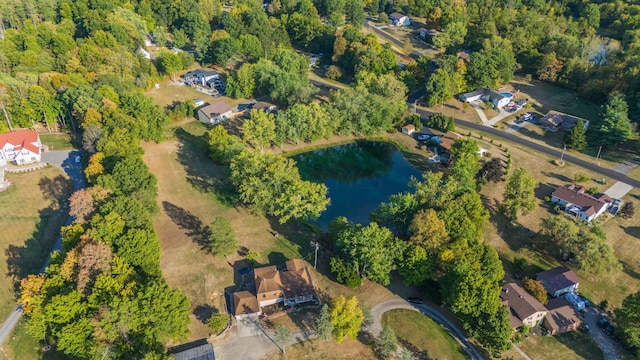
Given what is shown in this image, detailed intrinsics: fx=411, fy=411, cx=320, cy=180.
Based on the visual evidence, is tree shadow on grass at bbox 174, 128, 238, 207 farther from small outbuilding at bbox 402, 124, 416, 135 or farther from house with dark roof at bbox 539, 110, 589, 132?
house with dark roof at bbox 539, 110, 589, 132

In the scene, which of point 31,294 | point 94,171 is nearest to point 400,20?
point 94,171

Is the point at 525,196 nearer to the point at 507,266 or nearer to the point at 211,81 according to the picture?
the point at 507,266

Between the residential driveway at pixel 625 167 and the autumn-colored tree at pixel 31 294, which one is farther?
the residential driveway at pixel 625 167

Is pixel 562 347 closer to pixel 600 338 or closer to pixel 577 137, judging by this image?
pixel 600 338

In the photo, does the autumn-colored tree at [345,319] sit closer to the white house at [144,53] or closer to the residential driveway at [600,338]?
the residential driveway at [600,338]

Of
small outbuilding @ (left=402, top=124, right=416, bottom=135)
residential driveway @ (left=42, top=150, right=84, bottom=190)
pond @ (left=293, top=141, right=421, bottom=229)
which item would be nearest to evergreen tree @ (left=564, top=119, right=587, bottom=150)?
small outbuilding @ (left=402, top=124, right=416, bottom=135)

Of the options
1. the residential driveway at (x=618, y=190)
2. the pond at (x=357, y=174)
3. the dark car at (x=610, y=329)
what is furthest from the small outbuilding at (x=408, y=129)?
the dark car at (x=610, y=329)

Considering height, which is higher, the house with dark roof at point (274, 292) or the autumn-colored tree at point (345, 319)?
the autumn-colored tree at point (345, 319)
